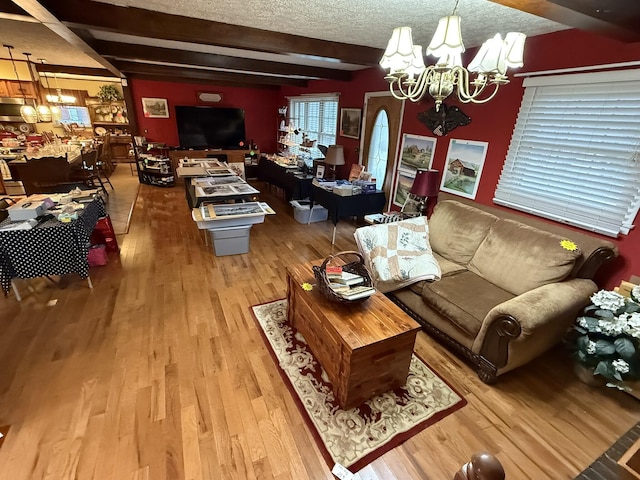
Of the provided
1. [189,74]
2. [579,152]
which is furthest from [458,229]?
[189,74]

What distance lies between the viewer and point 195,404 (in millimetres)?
1703

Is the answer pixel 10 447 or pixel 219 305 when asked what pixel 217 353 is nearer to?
pixel 219 305

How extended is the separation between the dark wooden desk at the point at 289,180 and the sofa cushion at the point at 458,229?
7.85 feet

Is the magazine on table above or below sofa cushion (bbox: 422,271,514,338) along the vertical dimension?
above

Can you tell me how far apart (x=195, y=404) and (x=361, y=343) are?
1.05 m

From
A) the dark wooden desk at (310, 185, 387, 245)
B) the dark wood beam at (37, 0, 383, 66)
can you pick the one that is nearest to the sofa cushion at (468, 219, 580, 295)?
the dark wooden desk at (310, 185, 387, 245)

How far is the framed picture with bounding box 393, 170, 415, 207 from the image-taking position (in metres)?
3.67

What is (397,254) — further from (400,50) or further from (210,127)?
(210,127)

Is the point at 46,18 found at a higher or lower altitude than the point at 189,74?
lower

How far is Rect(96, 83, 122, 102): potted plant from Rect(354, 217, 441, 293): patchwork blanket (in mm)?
9828


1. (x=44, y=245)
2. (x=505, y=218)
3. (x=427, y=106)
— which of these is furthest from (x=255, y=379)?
(x=427, y=106)

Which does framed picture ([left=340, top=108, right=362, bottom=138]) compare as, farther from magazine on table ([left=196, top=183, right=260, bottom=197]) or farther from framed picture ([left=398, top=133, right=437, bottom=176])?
magazine on table ([left=196, top=183, right=260, bottom=197])

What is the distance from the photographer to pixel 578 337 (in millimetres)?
1947

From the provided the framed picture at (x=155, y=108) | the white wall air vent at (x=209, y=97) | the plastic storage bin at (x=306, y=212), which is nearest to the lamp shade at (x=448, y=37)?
the plastic storage bin at (x=306, y=212)
